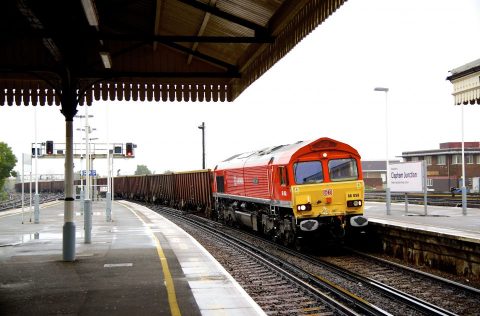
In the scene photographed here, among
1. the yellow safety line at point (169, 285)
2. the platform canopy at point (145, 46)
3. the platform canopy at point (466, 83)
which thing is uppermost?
the platform canopy at point (145, 46)

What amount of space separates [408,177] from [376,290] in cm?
1611

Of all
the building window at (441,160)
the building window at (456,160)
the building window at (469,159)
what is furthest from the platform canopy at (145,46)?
the building window at (469,159)

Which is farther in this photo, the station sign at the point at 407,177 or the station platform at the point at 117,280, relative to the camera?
the station sign at the point at 407,177

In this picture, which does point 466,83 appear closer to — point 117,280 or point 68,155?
point 117,280

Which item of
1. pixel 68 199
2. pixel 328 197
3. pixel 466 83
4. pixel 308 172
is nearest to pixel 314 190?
pixel 328 197

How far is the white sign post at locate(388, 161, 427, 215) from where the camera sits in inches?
960

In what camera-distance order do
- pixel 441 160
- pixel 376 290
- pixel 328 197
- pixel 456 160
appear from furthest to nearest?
pixel 441 160 → pixel 456 160 → pixel 328 197 → pixel 376 290

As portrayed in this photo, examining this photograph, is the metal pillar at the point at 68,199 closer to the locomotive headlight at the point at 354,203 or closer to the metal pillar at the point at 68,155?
the metal pillar at the point at 68,155

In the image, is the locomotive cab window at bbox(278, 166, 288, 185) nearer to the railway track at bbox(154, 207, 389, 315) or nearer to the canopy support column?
the railway track at bbox(154, 207, 389, 315)

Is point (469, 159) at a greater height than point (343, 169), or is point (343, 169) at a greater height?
point (469, 159)

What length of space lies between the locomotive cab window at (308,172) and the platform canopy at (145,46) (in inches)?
119

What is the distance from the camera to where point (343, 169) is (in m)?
15.7

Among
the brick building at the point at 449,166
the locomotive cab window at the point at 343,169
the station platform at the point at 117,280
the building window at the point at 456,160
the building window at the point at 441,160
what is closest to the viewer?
the station platform at the point at 117,280

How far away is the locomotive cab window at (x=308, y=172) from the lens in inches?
598
